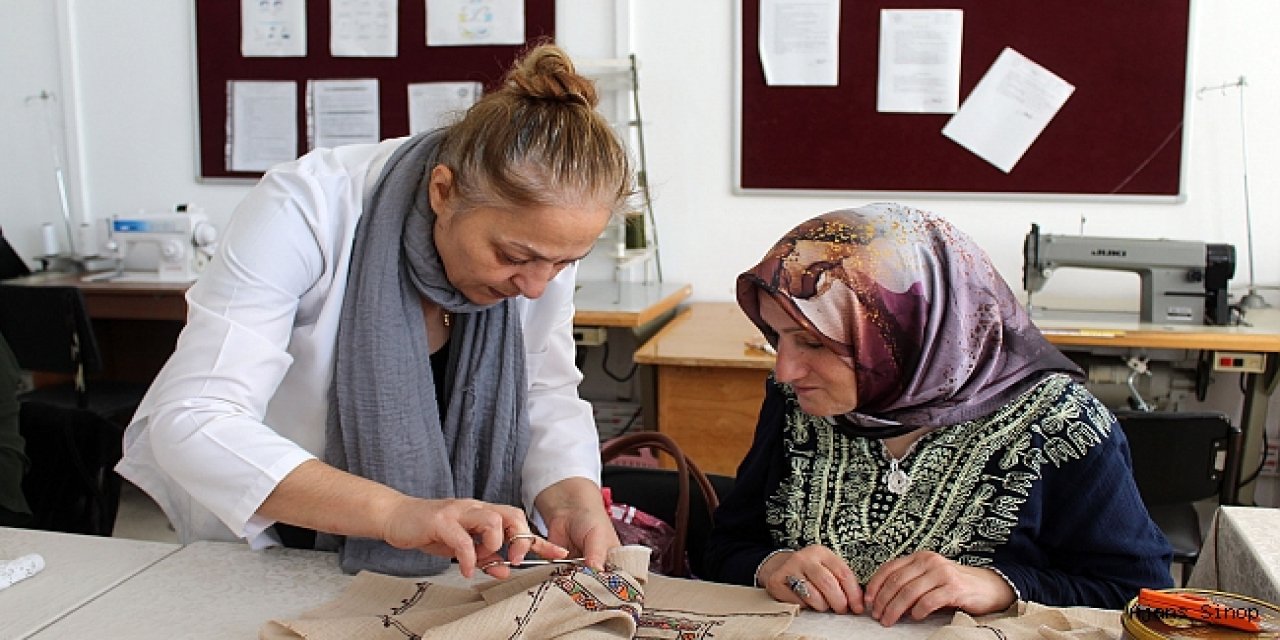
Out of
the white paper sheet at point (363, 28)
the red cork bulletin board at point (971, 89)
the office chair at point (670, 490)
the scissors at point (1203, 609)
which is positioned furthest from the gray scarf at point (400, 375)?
the white paper sheet at point (363, 28)

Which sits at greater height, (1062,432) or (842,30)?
(842,30)

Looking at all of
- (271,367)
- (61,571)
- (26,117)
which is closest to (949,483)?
(271,367)

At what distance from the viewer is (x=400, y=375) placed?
1.32 m

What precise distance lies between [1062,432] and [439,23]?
2.87m

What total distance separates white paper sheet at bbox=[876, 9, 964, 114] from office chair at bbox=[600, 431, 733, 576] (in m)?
1.98

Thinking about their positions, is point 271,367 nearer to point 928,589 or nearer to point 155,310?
point 928,589

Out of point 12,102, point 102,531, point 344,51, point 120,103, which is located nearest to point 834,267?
point 102,531

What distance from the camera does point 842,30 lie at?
10.8 ft

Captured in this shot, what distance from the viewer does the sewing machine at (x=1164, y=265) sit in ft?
8.90

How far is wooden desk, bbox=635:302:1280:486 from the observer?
8.52 ft

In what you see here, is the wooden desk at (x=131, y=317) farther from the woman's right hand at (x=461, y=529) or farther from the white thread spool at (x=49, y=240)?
the woman's right hand at (x=461, y=529)

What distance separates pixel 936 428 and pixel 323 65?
9.91 feet

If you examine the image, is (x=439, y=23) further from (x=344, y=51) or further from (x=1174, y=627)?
(x=1174, y=627)

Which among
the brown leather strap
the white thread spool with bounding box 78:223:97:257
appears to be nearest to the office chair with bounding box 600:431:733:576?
the brown leather strap
